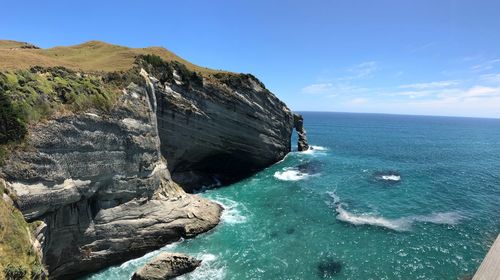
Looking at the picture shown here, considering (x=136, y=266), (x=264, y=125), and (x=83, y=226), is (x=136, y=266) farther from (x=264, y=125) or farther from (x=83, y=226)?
(x=264, y=125)

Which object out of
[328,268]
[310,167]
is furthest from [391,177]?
[328,268]

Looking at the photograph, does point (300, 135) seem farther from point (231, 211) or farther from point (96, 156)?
point (96, 156)

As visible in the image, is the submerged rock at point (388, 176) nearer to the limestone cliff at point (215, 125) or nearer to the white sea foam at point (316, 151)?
the limestone cliff at point (215, 125)

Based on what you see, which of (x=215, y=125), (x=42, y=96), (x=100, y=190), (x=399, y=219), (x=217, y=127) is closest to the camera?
(x=42, y=96)

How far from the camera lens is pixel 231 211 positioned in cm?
4162

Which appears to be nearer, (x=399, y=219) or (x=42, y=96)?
(x=42, y=96)

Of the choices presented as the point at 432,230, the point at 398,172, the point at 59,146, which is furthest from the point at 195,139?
the point at 398,172

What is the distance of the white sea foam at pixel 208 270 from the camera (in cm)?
2755

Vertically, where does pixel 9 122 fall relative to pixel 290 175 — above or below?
above

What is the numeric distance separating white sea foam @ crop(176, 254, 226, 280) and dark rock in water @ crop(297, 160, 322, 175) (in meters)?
34.4

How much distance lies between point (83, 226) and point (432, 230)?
117 feet

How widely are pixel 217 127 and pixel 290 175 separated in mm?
16698

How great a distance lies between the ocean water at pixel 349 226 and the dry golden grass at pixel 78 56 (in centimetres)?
2194

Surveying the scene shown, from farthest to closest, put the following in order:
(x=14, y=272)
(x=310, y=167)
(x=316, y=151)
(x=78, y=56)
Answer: (x=316, y=151)
(x=310, y=167)
(x=78, y=56)
(x=14, y=272)
